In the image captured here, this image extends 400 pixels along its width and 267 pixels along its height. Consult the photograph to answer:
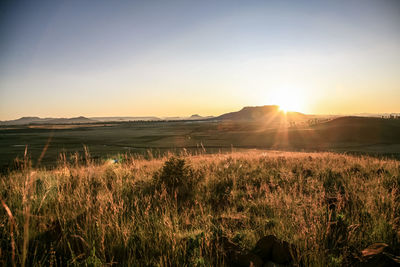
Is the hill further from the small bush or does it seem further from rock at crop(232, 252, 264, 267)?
rock at crop(232, 252, 264, 267)

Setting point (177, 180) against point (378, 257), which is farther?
point (177, 180)

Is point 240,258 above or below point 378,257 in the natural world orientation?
below

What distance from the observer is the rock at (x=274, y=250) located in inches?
94.8

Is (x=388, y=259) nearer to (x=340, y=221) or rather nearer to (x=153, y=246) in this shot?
(x=340, y=221)

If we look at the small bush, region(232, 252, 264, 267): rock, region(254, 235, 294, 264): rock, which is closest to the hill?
the small bush

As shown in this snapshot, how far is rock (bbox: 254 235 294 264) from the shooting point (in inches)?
94.8

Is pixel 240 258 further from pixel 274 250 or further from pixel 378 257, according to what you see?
pixel 378 257

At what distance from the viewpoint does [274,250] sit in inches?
95.5

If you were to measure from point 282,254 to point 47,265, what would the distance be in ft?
9.03

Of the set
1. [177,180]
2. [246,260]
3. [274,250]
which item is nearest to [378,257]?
[274,250]

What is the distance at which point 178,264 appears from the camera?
2.33 m

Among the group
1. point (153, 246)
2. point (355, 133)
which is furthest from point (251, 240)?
point (355, 133)

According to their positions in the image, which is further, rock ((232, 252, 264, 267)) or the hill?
the hill

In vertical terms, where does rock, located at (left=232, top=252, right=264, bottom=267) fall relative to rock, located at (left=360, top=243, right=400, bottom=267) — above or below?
below
